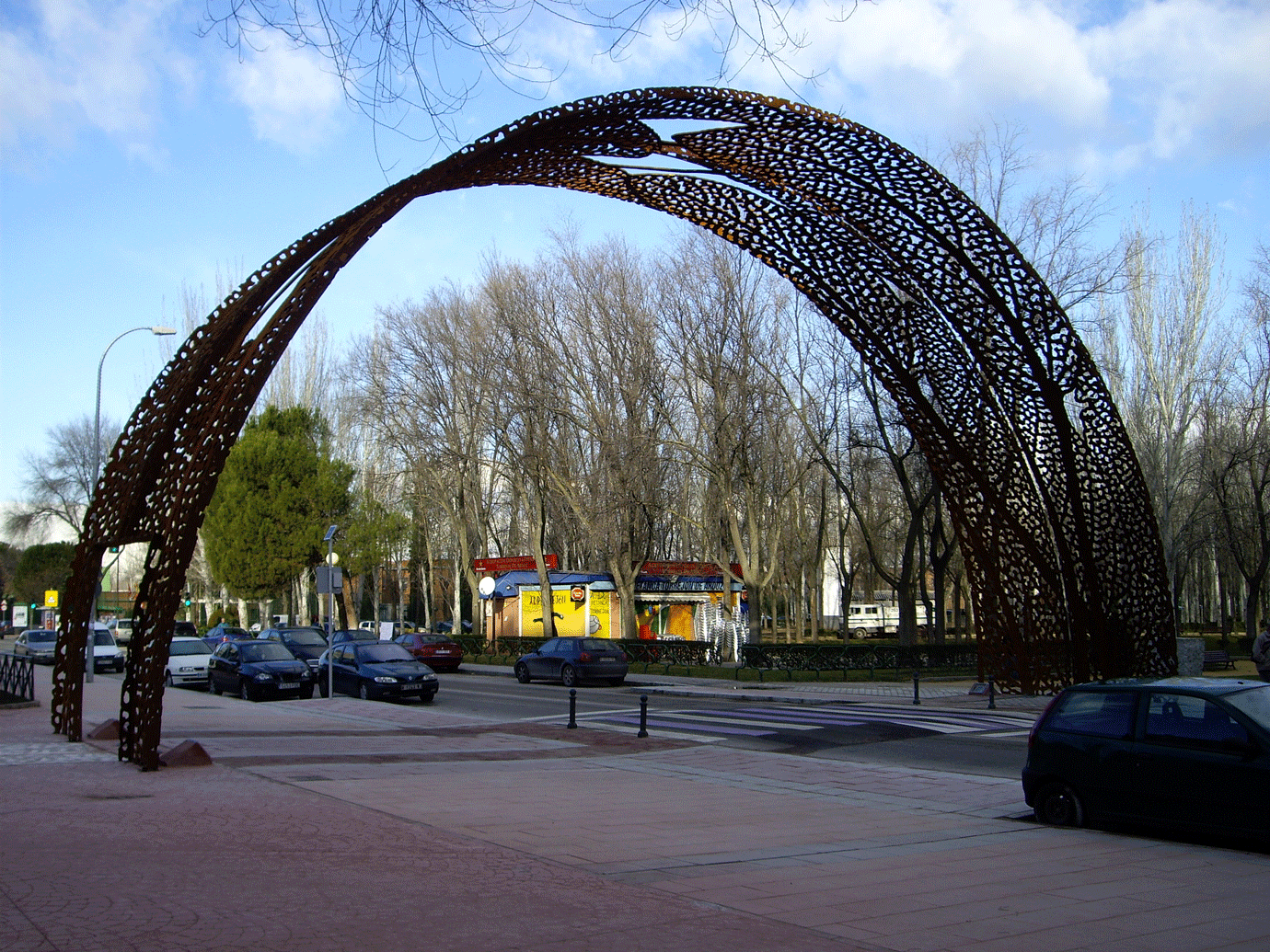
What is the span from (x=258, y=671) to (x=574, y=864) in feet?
62.0

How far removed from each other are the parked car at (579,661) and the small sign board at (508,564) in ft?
41.1

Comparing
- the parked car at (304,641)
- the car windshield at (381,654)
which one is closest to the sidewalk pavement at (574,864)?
the car windshield at (381,654)

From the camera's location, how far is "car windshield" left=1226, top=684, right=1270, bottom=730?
8.34 metres

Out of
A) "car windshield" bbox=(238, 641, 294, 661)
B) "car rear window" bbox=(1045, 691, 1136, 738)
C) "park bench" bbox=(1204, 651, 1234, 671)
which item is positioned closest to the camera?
"car rear window" bbox=(1045, 691, 1136, 738)

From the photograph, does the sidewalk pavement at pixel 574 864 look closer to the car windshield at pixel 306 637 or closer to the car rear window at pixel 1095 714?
the car rear window at pixel 1095 714

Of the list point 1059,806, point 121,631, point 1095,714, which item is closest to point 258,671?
point 1059,806

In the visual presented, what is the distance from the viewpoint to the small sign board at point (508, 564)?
43.4 meters

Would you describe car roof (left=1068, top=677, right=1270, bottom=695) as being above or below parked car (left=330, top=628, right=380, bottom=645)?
above

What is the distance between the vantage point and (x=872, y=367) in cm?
1590

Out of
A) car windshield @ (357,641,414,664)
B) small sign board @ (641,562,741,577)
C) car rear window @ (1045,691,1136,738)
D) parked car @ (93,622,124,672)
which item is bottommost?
parked car @ (93,622,124,672)

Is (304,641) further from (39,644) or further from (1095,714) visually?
(1095,714)

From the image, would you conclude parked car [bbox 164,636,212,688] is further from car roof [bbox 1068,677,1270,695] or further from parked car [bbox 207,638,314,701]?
car roof [bbox 1068,677,1270,695]

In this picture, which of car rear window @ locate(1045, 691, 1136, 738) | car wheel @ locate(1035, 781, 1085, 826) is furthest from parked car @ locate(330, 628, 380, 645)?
car rear window @ locate(1045, 691, 1136, 738)

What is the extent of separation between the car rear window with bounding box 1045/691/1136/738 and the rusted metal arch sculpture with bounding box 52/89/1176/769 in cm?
590
